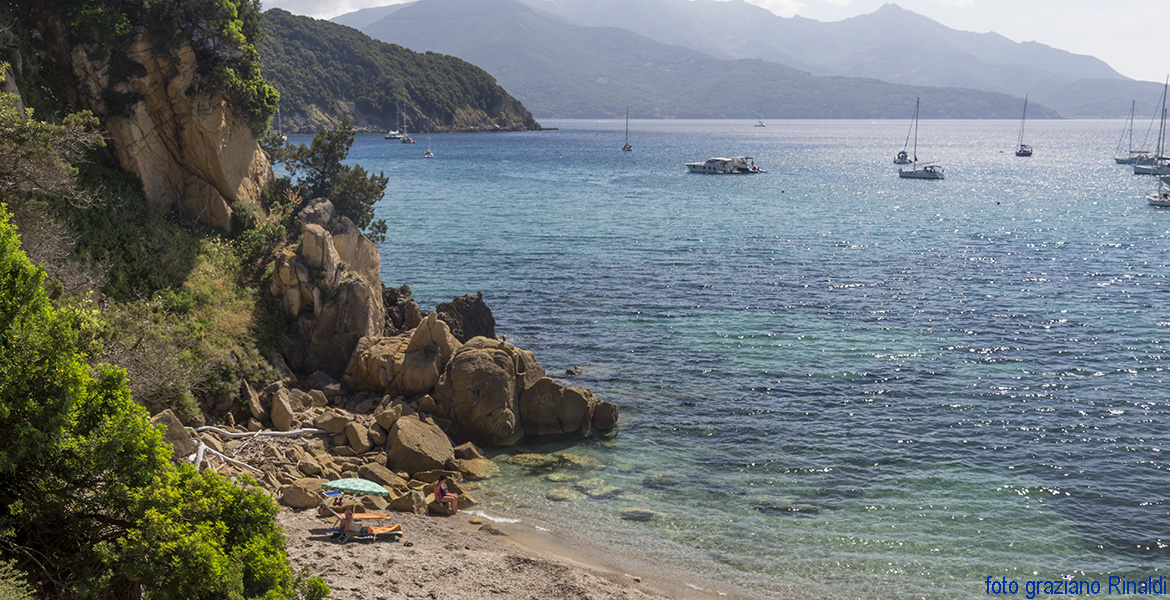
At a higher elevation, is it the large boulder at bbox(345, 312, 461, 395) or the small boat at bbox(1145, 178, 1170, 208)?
the small boat at bbox(1145, 178, 1170, 208)

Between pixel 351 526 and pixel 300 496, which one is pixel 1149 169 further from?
pixel 351 526

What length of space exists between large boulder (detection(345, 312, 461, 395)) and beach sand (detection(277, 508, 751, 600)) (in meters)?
7.87

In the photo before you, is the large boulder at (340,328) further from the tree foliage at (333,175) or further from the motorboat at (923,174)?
the motorboat at (923,174)

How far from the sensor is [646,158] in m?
164

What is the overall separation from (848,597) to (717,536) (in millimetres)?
3926

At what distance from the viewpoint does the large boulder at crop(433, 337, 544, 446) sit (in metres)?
27.4

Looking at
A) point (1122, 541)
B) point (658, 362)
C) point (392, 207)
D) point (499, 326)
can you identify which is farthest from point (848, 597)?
point (392, 207)

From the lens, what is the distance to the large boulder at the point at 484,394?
27359 millimetres

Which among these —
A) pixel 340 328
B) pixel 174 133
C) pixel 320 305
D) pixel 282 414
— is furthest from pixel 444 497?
pixel 174 133

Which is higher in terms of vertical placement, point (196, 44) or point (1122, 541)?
point (196, 44)

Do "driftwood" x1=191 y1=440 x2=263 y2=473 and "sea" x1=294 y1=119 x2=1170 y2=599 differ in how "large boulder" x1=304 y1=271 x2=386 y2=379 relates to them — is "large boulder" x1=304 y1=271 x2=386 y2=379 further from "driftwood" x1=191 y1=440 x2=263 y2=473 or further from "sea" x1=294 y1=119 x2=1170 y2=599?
"driftwood" x1=191 y1=440 x2=263 y2=473

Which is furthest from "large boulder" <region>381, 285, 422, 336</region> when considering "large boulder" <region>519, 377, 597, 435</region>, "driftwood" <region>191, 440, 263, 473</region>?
"driftwood" <region>191, 440, 263, 473</region>

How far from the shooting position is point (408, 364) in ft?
95.1

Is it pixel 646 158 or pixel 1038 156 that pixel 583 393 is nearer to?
pixel 646 158
